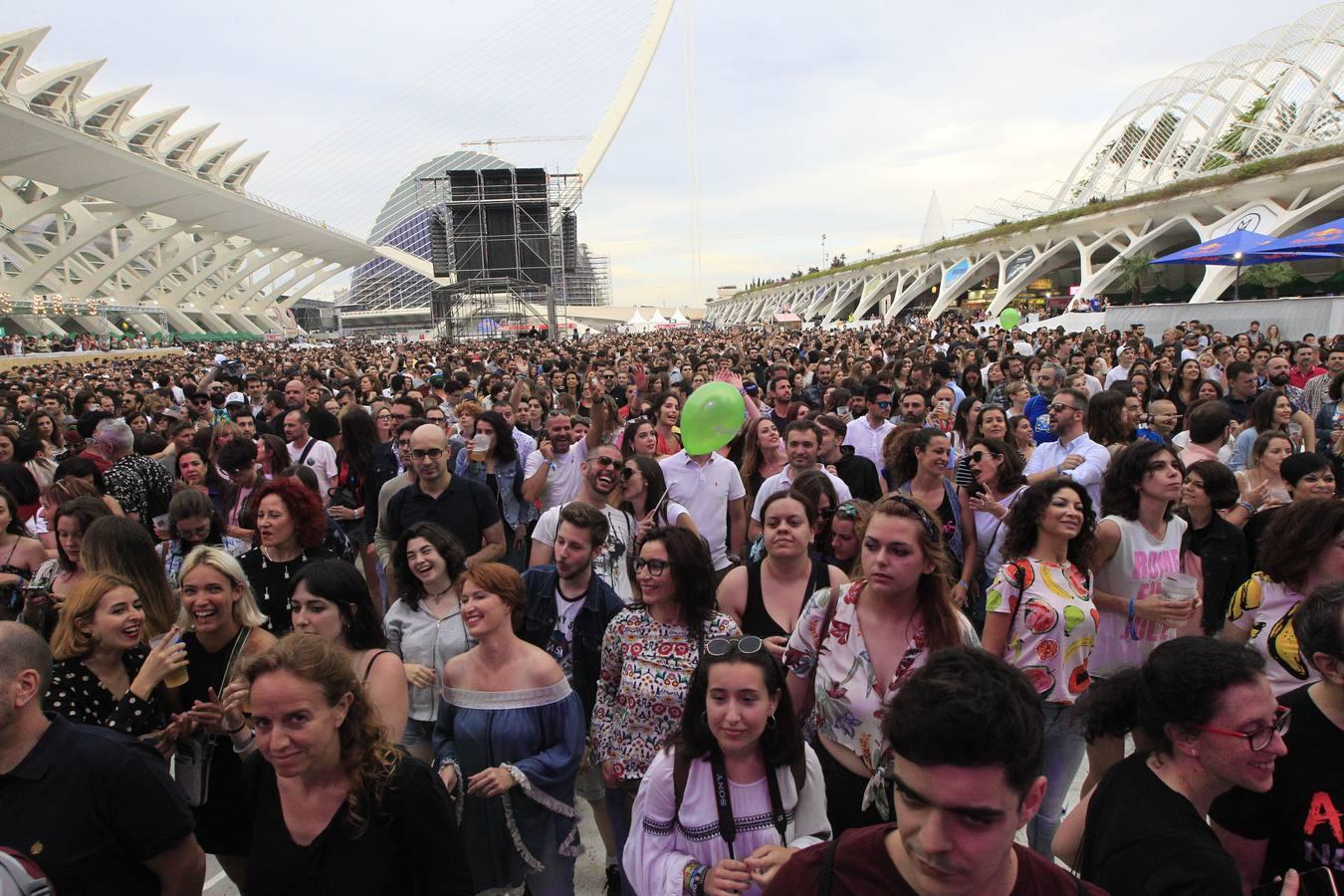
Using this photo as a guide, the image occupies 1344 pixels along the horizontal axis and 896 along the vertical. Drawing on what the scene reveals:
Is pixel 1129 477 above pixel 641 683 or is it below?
above

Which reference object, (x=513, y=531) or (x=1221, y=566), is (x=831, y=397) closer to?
(x=513, y=531)

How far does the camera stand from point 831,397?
779 cm

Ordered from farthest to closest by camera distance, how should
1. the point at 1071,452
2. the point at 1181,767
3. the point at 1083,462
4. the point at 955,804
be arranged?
the point at 1071,452, the point at 1083,462, the point at 1181,767, the point at 955,804

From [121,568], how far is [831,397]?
6001mm

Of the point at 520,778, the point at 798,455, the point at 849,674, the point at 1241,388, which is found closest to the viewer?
the point at 849,674

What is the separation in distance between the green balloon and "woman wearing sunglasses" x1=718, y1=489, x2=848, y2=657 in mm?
1807

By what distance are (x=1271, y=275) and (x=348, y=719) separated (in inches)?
1269

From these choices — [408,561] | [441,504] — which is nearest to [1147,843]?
[408,561]

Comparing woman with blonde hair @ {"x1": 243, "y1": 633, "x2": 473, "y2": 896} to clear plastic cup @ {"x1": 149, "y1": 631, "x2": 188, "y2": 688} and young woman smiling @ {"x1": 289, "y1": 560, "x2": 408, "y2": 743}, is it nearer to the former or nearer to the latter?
young woman smiling @ {"x1": 289, "y1": 560, "x2": 408, "y2": 743}

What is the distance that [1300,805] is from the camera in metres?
1.81

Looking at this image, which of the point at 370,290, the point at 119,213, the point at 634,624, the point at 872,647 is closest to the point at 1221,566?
the point at 872,647

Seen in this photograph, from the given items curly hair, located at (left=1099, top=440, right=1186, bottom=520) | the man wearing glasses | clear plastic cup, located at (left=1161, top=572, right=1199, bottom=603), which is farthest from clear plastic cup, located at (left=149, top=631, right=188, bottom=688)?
the man wearing glasses

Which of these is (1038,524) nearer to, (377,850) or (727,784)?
(727,784)

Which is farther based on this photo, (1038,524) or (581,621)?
(581,621)
